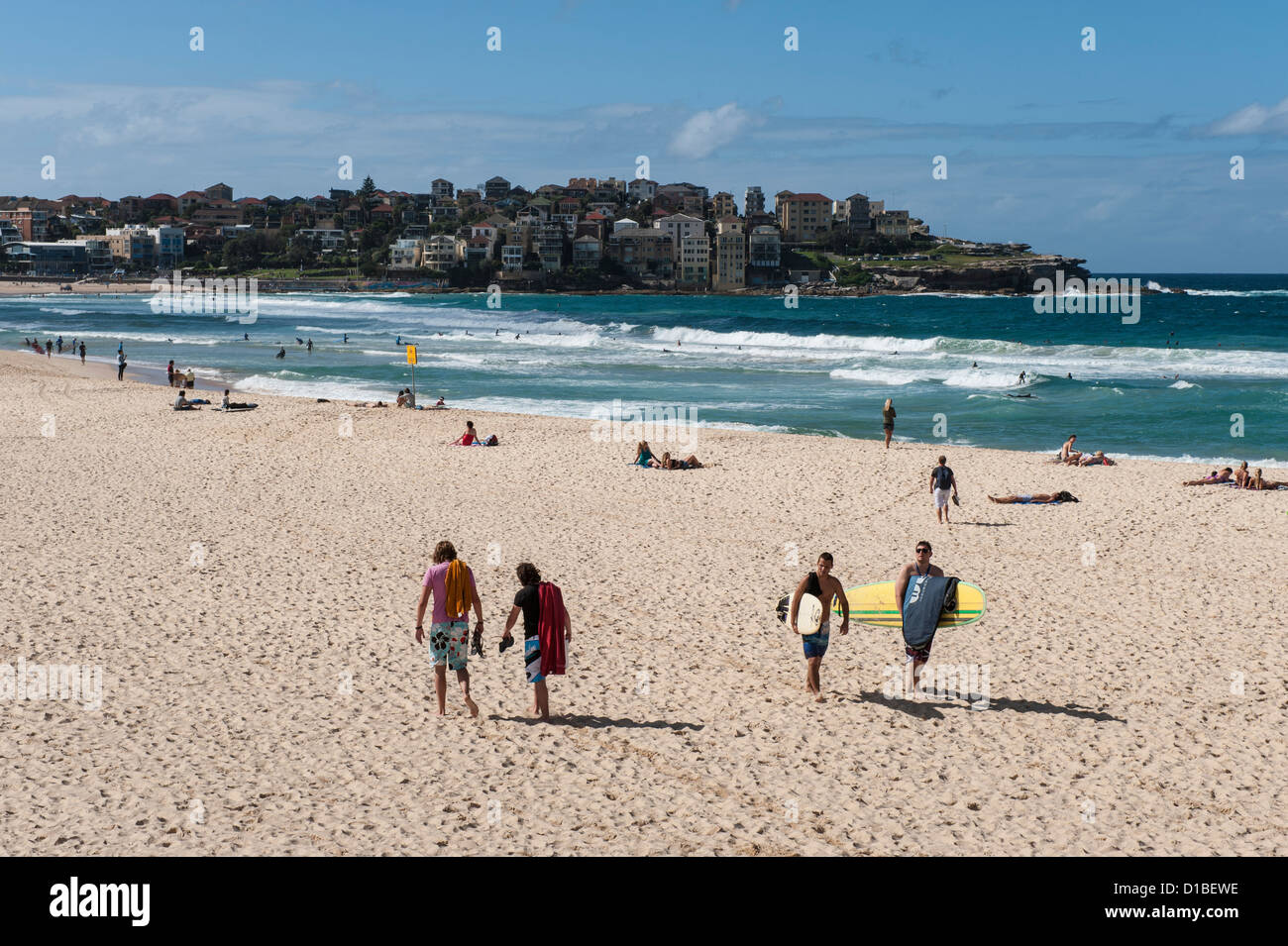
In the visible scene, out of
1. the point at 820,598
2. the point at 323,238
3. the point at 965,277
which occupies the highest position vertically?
the point at 323,238

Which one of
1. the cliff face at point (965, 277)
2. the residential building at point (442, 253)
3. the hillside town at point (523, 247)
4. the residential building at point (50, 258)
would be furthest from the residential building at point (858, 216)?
the residential building at point (50, 258)

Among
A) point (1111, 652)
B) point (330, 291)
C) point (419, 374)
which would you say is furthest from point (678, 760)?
point (330, 291)

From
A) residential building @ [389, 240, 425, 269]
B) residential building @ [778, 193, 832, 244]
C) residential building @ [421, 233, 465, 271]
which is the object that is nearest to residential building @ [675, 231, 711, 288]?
residential building @ [778, 193, 832, 244]

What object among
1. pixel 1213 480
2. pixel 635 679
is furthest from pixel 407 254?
pixel 635 679

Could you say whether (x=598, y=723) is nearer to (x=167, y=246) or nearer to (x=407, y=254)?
(x=407, y=254)

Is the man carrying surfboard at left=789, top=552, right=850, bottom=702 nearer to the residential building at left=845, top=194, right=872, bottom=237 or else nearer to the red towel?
the red towel

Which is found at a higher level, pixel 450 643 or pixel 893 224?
pixel 893 224
